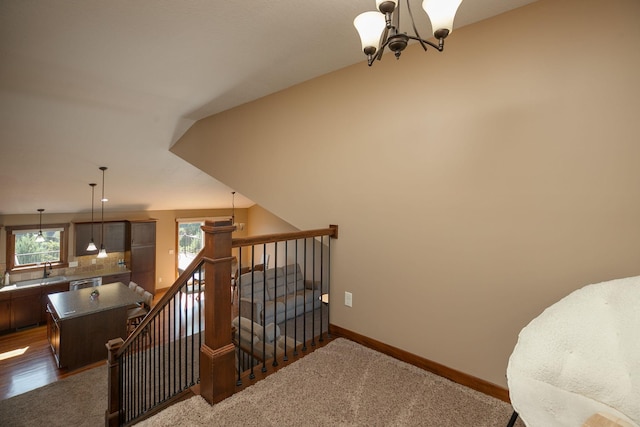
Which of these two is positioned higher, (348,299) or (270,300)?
(348,299)

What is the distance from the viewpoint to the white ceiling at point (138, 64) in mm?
1768

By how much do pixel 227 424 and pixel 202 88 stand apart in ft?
9.29

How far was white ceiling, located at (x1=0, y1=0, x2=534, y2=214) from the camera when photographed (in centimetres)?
177

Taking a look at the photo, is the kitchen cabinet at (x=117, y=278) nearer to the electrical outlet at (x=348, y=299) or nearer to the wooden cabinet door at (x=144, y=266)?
the wooden cabinet door at (x=144, y=266)

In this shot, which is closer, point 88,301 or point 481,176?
point 481,176

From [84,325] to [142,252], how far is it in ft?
9.76

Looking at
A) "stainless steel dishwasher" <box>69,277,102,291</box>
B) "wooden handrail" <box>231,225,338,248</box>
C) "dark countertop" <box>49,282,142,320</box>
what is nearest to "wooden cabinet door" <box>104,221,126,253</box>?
"stainless steel dishwasher" <box>69,277,102,291</box>

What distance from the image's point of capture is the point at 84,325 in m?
4.98

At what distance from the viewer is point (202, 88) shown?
9.81 feet

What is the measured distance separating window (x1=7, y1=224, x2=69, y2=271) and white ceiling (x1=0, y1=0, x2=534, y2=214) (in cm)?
202

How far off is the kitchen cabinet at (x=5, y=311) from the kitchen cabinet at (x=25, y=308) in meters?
0.05

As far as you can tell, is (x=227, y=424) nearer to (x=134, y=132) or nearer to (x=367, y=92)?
(x=367, y=92)

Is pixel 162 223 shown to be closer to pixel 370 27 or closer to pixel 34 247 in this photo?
pixel 34 247

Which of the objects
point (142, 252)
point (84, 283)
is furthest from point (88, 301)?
point (142, 252)
